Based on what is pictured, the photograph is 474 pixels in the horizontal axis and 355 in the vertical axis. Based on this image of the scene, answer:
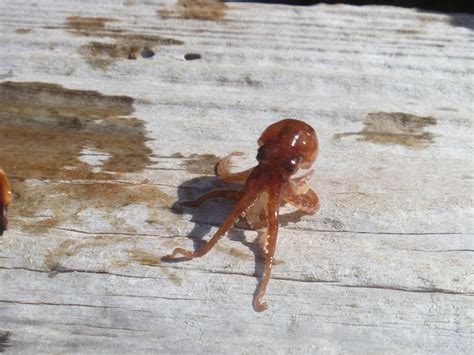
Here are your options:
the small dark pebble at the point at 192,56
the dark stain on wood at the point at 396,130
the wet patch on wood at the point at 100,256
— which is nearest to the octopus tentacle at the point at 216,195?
the wet patch on wood at the point at 100,256

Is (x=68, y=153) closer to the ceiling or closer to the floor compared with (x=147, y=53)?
closer to the floor

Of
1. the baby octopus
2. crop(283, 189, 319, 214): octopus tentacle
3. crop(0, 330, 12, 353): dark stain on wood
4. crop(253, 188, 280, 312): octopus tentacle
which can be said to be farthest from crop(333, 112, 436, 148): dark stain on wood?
crop(0, 330, 12, 353): dark stain on wood

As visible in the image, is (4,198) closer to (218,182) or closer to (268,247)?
(218,182)

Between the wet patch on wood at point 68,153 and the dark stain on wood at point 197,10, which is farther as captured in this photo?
the dark stain on wood at point 197,10

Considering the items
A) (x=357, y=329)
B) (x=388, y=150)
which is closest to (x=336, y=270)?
(x=357, y=329)

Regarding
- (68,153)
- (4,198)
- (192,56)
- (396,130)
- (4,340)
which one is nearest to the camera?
(4,340)

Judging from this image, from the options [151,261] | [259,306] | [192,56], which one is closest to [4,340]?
[151,261]

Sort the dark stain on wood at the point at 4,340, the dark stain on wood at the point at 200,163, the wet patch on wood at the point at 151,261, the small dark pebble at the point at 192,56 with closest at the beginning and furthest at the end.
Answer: the dark stain on wood at the point at 4,340
the wet patch on wood at the point at 151,261
the dark stain on wood at the point at 200,163
the small dark pebble at the point at 192,56

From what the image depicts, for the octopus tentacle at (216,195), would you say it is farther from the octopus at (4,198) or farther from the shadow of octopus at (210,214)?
the octopus at (4,198)
